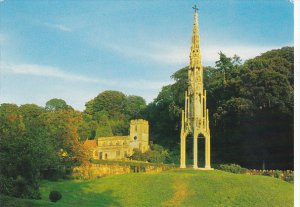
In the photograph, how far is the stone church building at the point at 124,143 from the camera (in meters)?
47.5

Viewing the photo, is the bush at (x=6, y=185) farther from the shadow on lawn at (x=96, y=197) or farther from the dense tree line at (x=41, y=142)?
the shadow on lawn at (x=96, y=197)

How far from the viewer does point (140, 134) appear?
154 ft

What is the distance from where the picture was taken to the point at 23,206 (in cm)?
1496

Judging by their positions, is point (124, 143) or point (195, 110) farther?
point (124, 143)

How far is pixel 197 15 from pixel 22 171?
55.7 feet

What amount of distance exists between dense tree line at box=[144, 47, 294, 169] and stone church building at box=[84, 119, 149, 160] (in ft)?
14.5

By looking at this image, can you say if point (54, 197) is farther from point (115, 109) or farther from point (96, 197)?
point (115, 109)

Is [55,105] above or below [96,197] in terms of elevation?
above

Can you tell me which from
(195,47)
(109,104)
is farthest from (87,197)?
(109,104)

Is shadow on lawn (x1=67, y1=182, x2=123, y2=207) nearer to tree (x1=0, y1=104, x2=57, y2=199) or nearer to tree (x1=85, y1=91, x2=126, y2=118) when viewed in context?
tree (x1=0, y1=104, x2=57, y2=199)

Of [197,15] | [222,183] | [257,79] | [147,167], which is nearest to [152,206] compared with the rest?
[222,183]

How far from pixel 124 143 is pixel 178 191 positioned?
28926mm

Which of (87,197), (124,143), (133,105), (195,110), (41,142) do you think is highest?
(133,105)

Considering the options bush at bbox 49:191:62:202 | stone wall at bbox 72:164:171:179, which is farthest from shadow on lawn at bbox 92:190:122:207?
stone wall at bbox 72:164:171:179
